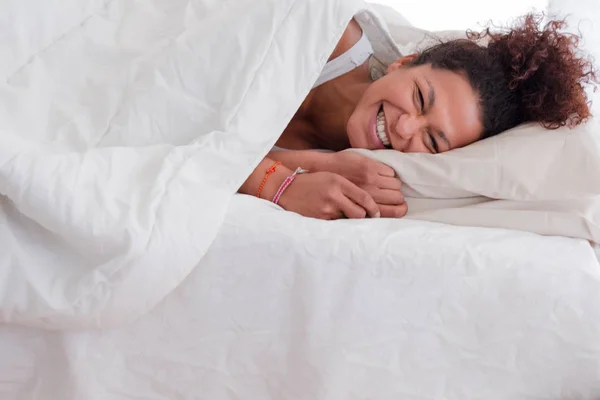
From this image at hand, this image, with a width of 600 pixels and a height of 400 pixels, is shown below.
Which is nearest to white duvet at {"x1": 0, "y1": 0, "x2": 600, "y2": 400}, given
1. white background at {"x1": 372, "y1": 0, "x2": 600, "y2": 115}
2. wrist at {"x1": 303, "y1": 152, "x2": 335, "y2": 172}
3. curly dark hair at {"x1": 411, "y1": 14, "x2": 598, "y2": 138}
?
wrist at {"x1": 303, "y1": 152, "x2": 335, "y2": 172}

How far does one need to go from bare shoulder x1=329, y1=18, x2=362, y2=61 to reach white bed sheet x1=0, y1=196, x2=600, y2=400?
0.53 meters

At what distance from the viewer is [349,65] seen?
4.44 feet

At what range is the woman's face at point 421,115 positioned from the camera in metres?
1.16

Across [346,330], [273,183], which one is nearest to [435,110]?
[273,183]

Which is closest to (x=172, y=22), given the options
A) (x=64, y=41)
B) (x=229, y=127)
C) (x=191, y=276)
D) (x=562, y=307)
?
(x=64, y=41)

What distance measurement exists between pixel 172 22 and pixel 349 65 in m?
0.37

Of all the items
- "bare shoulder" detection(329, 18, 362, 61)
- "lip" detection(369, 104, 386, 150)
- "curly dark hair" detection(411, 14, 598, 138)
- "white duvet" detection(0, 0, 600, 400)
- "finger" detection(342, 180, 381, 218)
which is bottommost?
"white duvet" detection(0, 0, 600, 400)

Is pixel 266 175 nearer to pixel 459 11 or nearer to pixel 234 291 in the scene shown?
pixel 234 291

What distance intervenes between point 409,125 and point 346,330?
0.43 m

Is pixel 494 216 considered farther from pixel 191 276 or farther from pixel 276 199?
pixel 191 276

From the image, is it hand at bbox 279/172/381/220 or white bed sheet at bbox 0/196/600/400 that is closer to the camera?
white bed sheet at bbox 0/196/600/400

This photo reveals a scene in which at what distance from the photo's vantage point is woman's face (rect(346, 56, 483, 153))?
1.16 metres

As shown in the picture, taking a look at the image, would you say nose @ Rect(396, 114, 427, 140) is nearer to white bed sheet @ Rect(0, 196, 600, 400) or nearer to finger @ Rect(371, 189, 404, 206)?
finger @ Rect(371, 189, 404, 206)

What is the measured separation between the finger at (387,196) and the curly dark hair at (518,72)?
0.25 meters
